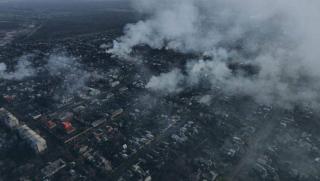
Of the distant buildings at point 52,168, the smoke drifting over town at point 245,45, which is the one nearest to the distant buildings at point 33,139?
the distant buildings at point 52,168

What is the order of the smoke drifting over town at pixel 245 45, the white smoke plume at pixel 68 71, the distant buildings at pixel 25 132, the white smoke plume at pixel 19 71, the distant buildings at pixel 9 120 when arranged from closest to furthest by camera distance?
1. the distant buildings at pixel 25 132
2. the distant buildings at pixel 9 120
3. the smoke drifting over town at pixel 245 45
4. the white smoke plume at pixel 68 71
5. the white smoke plume at pixel 19 71

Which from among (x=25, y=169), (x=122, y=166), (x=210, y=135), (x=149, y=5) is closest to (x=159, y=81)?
(x=210, y=135)

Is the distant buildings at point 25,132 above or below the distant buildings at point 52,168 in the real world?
above

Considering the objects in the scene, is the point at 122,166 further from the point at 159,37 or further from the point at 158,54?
the point at 159,37

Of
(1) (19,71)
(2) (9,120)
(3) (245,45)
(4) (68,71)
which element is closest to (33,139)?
(2) (9,120)

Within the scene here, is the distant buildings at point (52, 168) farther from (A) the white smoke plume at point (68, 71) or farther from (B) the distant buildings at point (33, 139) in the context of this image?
(A) the white smoke plume at point (68, 71)

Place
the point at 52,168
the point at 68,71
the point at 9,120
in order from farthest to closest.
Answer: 1. the point at 68,71
2. the point at 9,120
3. the point at 52,168

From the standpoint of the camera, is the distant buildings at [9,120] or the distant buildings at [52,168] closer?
the distant buildings at [52,168]

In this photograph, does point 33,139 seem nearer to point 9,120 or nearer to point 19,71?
point 9,120
